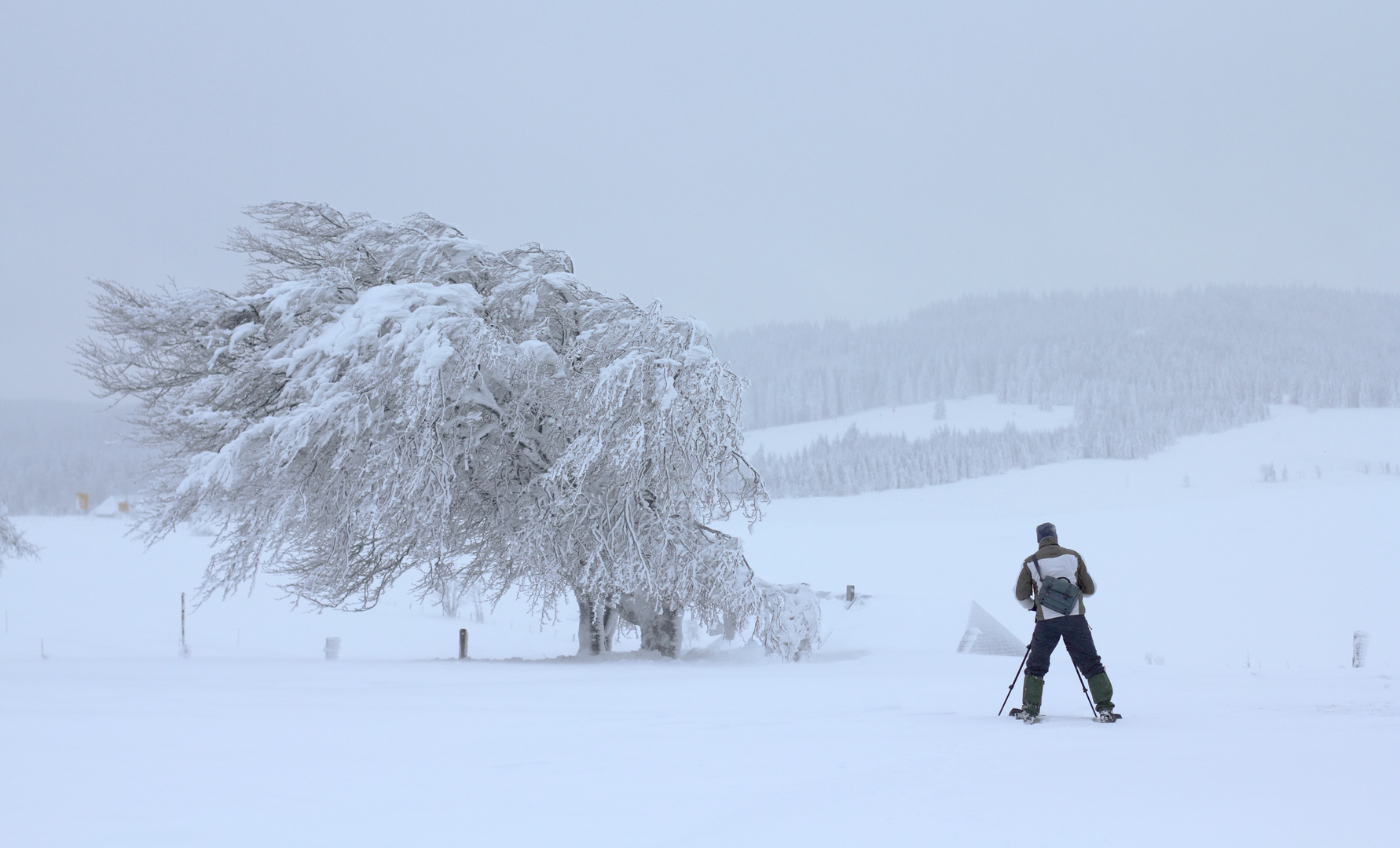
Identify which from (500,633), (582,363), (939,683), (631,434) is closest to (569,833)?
(939,683)

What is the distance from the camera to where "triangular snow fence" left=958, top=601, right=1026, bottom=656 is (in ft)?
61.1

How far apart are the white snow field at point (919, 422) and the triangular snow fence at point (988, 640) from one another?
93.3m

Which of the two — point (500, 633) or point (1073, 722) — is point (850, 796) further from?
point (500, 633)

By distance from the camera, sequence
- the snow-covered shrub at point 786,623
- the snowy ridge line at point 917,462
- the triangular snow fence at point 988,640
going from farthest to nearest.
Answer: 1. the snowy ridge line at point 917,462
2. the triangular snow fence at point 988,640
3. the snow-covered shrub at point 786,623

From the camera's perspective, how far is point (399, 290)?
1287 centimetres

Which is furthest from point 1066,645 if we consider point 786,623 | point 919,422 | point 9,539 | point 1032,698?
point 919,422

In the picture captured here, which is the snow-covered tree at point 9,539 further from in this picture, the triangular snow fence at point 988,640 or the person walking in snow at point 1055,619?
the person walking in snow at point 1055,619

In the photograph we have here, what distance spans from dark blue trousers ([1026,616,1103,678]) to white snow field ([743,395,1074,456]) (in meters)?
105

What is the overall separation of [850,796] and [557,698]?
15.3ft

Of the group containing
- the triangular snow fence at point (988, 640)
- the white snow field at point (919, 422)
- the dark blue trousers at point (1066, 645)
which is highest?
the white snow field at point (919, 422)

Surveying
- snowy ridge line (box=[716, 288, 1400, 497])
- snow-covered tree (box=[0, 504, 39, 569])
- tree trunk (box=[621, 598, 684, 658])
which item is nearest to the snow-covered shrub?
tree trunk (box=[621, 598, 684, 658])

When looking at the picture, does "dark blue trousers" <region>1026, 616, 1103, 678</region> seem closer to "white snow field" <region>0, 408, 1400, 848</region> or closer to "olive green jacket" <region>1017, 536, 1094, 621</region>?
"olive green jacket" <region>1017, 536, 1094, 621</region>

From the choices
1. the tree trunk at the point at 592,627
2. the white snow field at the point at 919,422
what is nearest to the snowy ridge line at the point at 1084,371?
the white snow field at the point at 919,422

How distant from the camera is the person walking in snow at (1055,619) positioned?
286 inches
